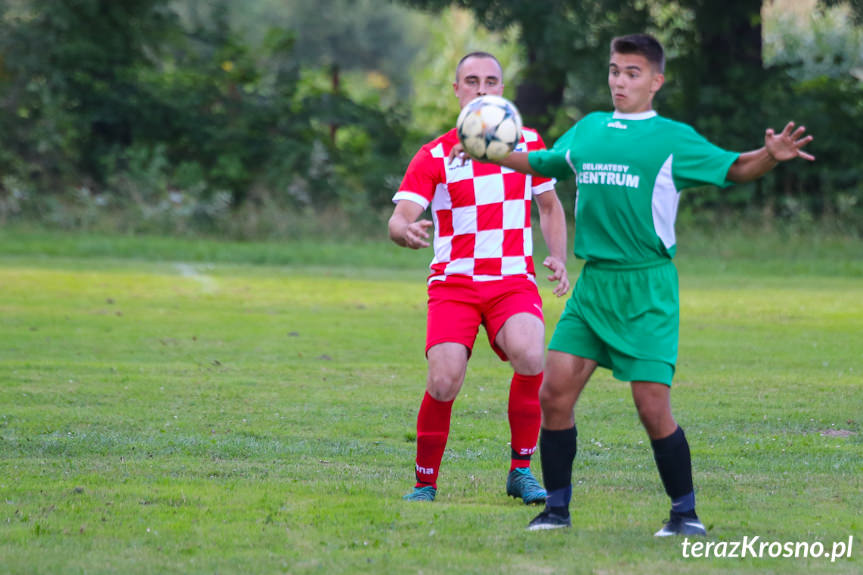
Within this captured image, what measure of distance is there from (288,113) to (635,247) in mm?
28071

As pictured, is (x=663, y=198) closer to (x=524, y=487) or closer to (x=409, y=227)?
(x=409, y=227)

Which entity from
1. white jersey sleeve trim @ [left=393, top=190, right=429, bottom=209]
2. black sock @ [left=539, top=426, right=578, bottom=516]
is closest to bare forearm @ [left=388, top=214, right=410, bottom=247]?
white jersey sleeve trim @ [left=393, top=190, right=429, bottom=209]

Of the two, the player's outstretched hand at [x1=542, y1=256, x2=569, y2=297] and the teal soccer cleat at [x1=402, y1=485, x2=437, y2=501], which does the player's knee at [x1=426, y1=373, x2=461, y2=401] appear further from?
the player's outstretched hand at [x1=542, y1=256, x2=569, y2=297]

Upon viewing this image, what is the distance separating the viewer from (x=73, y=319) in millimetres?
14523

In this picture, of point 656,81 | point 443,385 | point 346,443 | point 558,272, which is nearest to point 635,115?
point 656,81

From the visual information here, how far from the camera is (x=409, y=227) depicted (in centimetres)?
584

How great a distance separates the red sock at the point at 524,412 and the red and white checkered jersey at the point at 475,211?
0.54m

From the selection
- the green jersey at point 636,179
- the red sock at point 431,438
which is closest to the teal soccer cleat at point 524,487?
the red sock at point 431,438

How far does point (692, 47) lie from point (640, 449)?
2363 cm

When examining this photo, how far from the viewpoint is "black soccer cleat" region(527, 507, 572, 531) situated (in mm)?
5328

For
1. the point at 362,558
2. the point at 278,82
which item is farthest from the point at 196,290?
the point at 278,82

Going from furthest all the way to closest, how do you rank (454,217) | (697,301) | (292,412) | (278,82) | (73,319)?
(278,82) < (697,301) < (73,319) < (292,412) < (454,217)

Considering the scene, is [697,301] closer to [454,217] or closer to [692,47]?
[454,217]

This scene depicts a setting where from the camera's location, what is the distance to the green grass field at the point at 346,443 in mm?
5020
